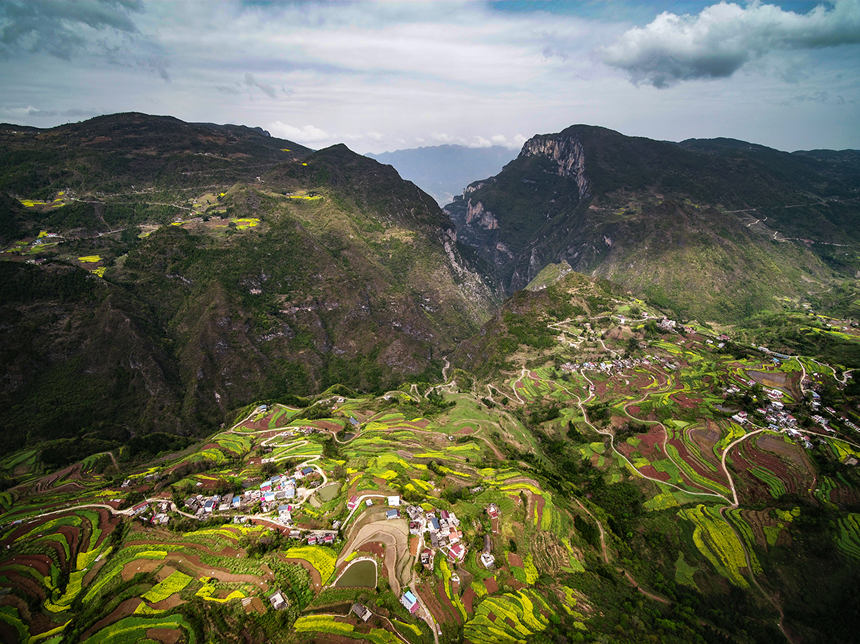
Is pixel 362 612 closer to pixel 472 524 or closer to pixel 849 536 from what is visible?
Answer: pixel 472 524

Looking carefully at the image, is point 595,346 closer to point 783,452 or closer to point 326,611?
point 783,452

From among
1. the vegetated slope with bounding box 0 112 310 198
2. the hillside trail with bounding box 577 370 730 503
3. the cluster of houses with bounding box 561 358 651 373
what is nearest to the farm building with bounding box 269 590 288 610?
the hillside trail with bounding box 577 370 730 503

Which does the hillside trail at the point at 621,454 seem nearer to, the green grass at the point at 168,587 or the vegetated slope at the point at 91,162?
the green grass at the point at 168,587

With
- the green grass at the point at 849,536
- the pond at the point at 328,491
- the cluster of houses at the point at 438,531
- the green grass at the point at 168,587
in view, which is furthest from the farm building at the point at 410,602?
the green grass at the point at 849,536

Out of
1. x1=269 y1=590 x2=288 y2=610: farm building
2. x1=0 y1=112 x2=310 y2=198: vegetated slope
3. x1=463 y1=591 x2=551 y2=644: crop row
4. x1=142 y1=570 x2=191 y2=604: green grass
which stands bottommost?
x1=463 y1=591 x2=551 y2=644: crop row

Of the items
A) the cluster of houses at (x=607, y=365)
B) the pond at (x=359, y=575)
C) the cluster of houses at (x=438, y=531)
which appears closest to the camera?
the pond at (x=359, y=575)

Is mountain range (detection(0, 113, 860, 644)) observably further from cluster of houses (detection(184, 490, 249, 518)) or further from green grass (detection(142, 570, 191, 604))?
cluster of houses (detection(184, 490, 249, 518))

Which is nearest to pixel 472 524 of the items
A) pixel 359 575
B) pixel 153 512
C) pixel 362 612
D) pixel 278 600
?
pixel 359 575
